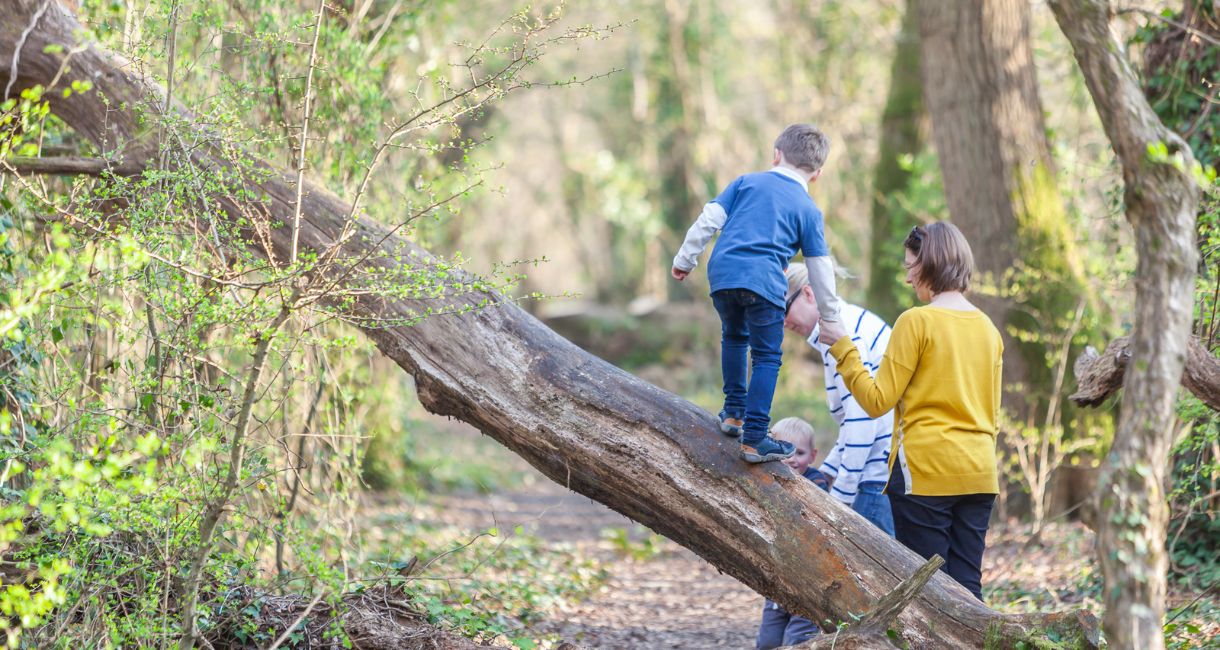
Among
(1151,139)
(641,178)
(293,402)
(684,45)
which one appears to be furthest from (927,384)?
(641,178)

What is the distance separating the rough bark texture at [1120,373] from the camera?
13.2 ft

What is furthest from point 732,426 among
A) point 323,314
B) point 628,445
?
point 323,314

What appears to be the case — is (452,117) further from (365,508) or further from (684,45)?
(684,45)

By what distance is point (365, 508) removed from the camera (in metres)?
8.88

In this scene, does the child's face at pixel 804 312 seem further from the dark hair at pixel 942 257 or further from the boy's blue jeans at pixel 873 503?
the boy's blue jeans at pixel 873 503

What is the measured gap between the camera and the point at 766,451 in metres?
4.36

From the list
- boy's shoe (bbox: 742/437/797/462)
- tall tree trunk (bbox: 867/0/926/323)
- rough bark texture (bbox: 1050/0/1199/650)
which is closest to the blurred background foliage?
tall tree trunk (bbox: 867/0/926/323)

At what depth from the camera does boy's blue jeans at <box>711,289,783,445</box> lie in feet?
13.8

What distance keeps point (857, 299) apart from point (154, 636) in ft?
40.0

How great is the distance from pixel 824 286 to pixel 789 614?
1.78 metres

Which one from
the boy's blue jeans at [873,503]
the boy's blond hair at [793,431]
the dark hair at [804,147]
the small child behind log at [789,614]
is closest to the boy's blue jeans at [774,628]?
the small child behind log at [789,614]

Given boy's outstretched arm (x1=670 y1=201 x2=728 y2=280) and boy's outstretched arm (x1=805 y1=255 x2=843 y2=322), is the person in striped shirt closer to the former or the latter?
boy's outstretched arm (x1=805 y1=255 x2=843 y2=322)

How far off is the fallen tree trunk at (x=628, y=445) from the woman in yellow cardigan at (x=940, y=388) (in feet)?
1.13

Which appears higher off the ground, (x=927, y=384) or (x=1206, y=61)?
(x=1206, y=61)
